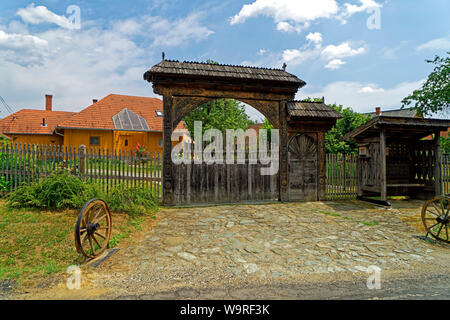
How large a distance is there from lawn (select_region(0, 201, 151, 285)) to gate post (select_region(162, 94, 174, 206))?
1602 millimetres

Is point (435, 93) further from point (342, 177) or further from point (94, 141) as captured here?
point (94, 141)

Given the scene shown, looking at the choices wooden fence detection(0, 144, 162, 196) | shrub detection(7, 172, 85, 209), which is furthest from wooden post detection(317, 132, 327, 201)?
shrub detection(7, 172, 85, 209)

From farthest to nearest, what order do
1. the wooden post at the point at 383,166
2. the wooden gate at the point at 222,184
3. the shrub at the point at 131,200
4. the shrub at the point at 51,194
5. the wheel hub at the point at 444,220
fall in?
the wooden post at the point at 383,166 → the wooden gate at the point at 222,184 → the shrub at the point at 131,200 → the shrub at the point at 51,194 → the wheel hub at the point at 444,220

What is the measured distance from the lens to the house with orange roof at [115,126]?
917 inches

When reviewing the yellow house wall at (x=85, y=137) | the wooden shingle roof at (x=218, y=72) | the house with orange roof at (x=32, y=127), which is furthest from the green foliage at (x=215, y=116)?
the wooden shingle roof at (x=218, y=72)

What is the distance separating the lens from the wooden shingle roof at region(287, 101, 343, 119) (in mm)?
9438

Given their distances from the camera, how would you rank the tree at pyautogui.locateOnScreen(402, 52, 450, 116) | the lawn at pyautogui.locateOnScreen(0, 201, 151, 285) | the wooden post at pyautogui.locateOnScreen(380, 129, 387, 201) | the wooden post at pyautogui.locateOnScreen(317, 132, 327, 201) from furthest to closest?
the tree at pyautogui.locateOnScreen(402, 52, 450, 116) < the wooden post at pyautogui.locateOnScreen(317, 132, 327, 201) < the wooden post at pyautogui.locateOnScreen(380, 129, 387, 201) < the lawn at pyautogui.locateOnScreen(0, 201, 151, 285)

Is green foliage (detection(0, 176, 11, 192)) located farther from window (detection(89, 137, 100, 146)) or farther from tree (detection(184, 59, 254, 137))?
tree (detection(184, 59, 254, 137))

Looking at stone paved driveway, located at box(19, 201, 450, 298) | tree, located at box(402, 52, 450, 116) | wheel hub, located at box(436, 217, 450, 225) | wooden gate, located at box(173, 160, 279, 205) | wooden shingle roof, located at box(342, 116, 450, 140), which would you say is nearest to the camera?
stone paved driveway, located at box(19, 201, 450, 298)

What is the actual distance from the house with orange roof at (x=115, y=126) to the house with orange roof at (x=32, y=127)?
2.95 meters

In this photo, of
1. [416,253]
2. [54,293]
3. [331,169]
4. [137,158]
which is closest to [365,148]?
[331,169]

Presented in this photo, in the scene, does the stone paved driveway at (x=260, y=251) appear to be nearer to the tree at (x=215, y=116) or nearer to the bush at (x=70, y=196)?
the bush at (x=70, y=196)

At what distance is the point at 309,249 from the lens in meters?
5.07

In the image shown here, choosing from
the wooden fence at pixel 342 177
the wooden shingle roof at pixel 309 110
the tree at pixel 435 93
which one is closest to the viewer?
the wooden shingle roof at pixel 309 110
